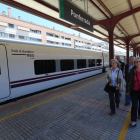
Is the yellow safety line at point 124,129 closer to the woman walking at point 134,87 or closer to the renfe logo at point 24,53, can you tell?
the woman walking at point 134,87

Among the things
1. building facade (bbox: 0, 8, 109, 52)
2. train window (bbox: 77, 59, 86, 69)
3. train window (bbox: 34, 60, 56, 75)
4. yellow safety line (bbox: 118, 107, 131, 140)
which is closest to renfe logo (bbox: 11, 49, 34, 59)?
train window (bbox: 34, 60, 56, 75)

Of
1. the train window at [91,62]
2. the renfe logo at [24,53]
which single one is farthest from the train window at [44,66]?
Result: the train window at [91,62]

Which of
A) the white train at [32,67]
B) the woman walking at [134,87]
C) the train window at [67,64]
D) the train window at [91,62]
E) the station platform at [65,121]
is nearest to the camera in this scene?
the station platform at [65,121]

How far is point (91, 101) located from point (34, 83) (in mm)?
2741

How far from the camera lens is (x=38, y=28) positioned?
41594 mm

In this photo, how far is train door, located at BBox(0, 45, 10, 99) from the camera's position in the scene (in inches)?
169

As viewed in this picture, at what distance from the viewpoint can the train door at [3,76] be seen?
4.28 m

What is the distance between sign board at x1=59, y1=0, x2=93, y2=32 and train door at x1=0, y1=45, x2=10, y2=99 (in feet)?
8.57

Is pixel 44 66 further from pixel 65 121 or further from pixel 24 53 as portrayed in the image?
pixel 65 121

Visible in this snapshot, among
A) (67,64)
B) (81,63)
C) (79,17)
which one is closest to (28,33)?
(81,63)

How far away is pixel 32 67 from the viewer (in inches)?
210

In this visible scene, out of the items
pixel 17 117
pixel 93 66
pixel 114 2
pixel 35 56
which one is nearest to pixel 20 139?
pixel 17 117

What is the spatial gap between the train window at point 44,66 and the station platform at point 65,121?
1.68 meters

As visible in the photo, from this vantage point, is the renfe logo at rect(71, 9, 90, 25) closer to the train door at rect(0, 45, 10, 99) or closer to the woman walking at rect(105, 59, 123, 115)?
the woman walking at rect(105, 59, 123, 115)
